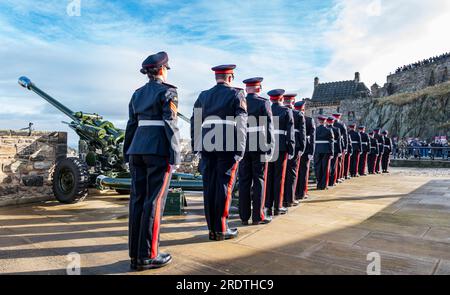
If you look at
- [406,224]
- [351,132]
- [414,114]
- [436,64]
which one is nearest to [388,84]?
[436,64]

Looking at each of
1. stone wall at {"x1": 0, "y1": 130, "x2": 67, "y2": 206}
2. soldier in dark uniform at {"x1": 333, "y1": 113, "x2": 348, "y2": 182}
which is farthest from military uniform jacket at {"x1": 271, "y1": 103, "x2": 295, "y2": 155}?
soldier in dark uniform at {"x1": 333, "y1": 113, "x2": 348, "y2": 182}

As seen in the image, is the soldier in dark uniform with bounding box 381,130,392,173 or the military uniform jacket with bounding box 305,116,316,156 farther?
the soldier in dark uniform with bounding box 381,130,392,173

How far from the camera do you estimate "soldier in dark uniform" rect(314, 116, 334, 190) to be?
8.49 metres

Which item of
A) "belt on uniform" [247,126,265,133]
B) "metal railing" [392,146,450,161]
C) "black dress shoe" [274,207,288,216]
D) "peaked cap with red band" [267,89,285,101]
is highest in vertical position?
"peaked cap with red band" [267,89,285,101]

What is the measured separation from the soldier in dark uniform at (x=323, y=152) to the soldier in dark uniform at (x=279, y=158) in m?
3.35

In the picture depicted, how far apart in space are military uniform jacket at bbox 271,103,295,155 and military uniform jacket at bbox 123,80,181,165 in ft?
8.43

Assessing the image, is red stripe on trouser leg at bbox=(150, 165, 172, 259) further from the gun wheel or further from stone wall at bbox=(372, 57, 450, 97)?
stone wall at bbox=(372, 57, 450, 97)

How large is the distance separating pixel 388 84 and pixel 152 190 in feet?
208

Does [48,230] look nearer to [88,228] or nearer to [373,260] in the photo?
[88,228]

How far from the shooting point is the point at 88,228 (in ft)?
14.6

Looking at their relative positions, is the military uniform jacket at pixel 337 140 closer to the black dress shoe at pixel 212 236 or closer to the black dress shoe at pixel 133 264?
the black dress shoe at pixel 212 236

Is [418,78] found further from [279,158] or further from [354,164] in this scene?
[279,158]

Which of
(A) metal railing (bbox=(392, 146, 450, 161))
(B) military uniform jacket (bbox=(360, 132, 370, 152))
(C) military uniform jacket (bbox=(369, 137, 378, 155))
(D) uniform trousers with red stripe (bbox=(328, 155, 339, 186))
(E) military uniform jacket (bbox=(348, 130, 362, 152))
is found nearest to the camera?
(D) uniform trousers with red stripe (bbox=(328, 155, 339, 186))

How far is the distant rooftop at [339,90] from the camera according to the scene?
63.8 metres
